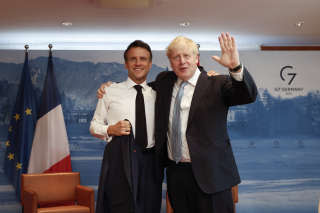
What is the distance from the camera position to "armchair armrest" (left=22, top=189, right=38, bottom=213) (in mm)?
5512

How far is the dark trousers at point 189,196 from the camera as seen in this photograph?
9.95 ft

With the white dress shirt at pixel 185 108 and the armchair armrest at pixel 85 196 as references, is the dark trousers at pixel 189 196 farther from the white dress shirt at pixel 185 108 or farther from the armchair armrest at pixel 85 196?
the armchair armrest at pixel 85 196

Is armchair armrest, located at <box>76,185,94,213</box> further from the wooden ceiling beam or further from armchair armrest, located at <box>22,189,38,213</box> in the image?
the wooden ceiling beam

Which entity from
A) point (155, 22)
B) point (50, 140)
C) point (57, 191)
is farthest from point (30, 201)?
point (155, 22)

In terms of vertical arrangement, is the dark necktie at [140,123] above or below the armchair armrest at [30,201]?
above

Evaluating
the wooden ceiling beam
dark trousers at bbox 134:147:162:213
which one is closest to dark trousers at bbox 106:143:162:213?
dark trousers at bbox 134:147:162:213

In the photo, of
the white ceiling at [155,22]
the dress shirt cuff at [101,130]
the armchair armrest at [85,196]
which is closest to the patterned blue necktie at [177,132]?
the dress shirt cuff at [101,130]

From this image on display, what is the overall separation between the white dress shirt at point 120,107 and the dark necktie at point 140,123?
3 centimetres

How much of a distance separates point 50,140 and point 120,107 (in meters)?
3.21

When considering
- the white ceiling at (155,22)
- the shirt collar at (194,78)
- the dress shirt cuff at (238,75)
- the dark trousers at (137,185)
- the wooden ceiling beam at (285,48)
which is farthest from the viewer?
the wooden ceiling beam at (285,48)

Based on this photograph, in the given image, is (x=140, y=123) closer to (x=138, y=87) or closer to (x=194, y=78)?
(x=138, y=87)

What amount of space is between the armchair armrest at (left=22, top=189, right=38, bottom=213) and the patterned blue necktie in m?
2.93

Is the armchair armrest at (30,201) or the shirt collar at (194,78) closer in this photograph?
the shirt collar at (194,78)

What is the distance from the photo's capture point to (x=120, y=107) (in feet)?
11.7
